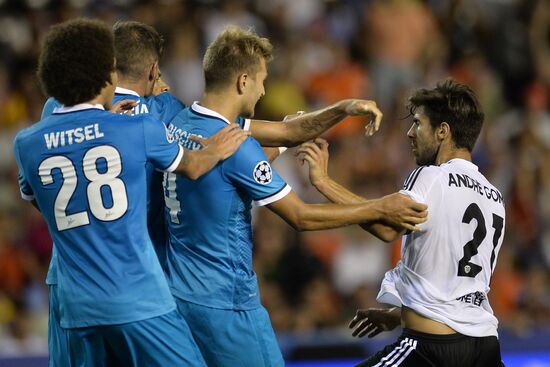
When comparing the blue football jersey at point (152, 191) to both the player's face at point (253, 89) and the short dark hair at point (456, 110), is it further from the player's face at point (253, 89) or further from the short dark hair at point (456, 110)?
the short dark hair at point (456, 110)

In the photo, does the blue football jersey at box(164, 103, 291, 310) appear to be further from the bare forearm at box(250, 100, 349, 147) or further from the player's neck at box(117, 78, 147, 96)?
the bare forearm at box(250, 100, 349, 147)

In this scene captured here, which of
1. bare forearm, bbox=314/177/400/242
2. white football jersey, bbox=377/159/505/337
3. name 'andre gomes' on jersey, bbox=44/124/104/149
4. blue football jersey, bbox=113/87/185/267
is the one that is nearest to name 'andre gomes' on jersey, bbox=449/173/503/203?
white football jersey, bbox=377/159/505/337

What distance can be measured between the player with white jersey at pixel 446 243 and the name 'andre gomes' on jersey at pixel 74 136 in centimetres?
128

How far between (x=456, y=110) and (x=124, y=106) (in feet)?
5.88

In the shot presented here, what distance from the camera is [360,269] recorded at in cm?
1095

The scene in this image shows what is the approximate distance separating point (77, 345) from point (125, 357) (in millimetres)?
247

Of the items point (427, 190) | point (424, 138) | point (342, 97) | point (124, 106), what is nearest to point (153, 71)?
point (124, 106)

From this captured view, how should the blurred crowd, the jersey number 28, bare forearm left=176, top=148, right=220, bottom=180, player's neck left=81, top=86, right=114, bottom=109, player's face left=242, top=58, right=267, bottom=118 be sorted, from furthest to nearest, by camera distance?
the blurred crowd < player's face left=242, top=58, right=267, bottom=118 < bare forearm left=176, top=148, right=220, bottom=180 < player's neck left=81, top=86, right=114, bottom=109 < the jersey number 28

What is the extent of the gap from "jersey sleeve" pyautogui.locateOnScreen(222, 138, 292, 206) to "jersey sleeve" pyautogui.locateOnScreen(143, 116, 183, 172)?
0.34 metres

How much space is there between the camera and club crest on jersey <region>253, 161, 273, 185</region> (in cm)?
543

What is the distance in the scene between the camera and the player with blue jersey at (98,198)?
5.02 m

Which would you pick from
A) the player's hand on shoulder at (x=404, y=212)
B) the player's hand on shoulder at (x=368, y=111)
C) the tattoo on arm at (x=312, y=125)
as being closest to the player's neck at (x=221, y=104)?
the player's hand on shoulder at (x=368, y=111)

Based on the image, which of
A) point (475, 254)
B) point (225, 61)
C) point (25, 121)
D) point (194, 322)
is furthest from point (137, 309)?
point (25, 121)

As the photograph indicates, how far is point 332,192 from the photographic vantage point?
573cm
